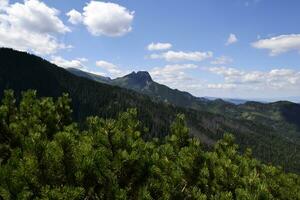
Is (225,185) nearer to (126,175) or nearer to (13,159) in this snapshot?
(126,175)

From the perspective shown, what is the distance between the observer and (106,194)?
1012cm

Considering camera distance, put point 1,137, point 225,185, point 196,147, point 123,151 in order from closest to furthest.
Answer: point 123,151, point 225,185, point 196,147, point 1,137

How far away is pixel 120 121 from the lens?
15094 mm

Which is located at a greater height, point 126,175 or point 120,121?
point 120,121

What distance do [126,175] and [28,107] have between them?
8.95 metres

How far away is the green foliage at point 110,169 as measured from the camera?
9.52 m

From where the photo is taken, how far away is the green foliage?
9523mm

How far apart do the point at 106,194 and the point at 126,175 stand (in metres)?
1.53

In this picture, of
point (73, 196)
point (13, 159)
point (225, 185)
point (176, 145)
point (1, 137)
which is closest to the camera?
point (73, 196)

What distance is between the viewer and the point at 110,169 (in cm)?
1108

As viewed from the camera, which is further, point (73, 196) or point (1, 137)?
point (1, 137)

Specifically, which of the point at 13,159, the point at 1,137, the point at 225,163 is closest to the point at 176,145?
the point at 225,163

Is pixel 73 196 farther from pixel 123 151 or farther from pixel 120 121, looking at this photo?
pixel 120 121

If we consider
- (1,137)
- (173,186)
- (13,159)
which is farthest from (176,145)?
(13,159)
